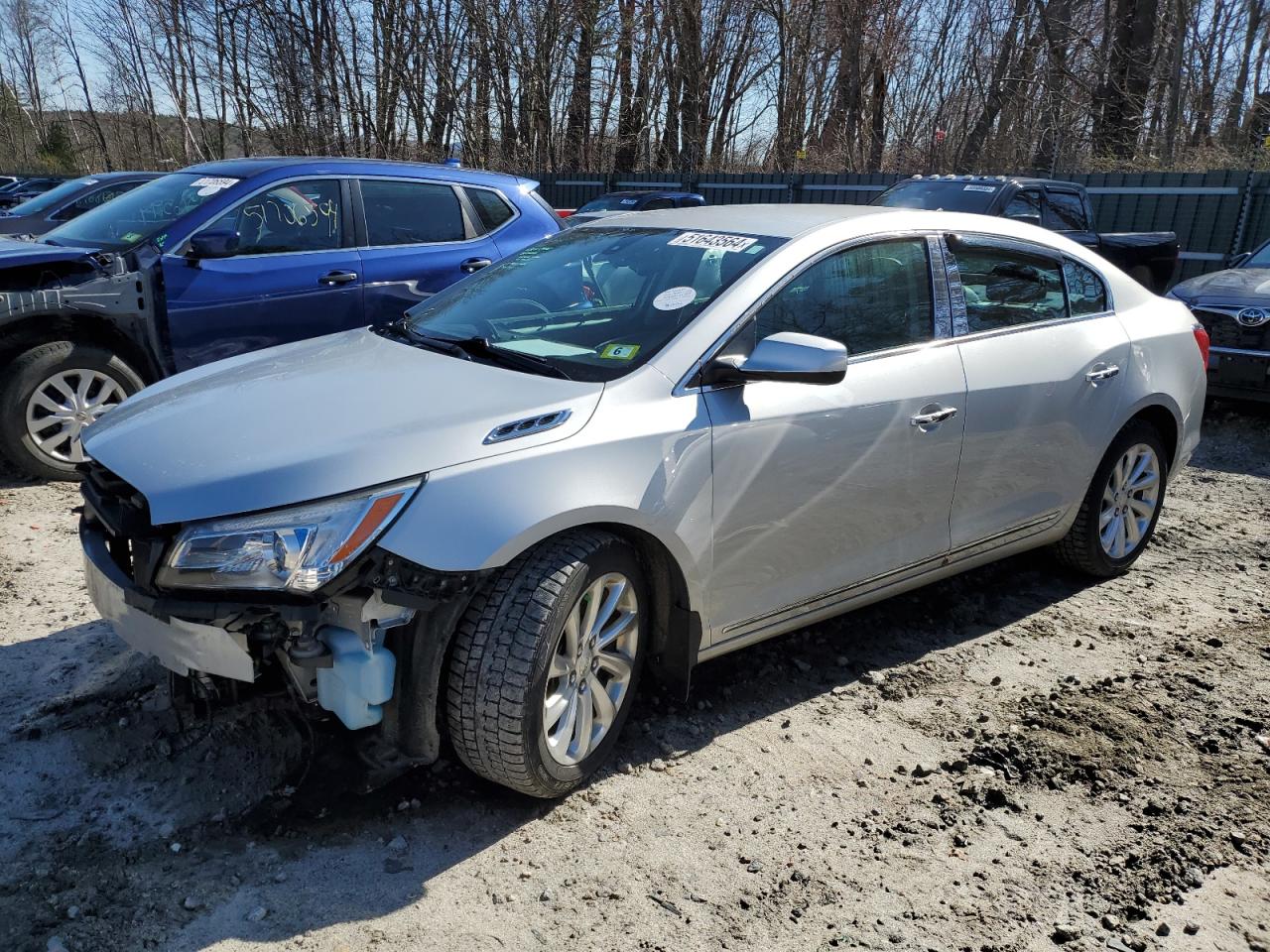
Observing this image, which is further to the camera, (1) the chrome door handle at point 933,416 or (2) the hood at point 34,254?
(2) the hood at point 34,254

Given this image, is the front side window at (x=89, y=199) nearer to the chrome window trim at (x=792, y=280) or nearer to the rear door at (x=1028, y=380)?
the chrome window trim at (x=792, y=280)

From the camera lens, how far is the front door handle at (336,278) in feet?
20.5

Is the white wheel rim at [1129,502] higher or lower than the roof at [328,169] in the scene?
lower

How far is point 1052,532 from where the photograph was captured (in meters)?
4.46

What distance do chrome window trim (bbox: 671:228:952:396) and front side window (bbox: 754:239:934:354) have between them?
0.01 meters

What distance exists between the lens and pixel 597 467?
282cm

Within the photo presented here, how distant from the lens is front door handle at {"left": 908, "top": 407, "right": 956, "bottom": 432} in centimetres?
361

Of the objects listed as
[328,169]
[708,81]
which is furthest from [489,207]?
[708,81]

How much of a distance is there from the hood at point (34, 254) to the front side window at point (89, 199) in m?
5.77

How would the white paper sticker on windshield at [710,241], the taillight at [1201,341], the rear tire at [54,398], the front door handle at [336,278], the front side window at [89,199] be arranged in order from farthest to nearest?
the front side window at [89,199] → the front door handle at [336,278] → the rear tire at [54,398] → the taillight at [1201,341] → the white paper sticker on windshield at [710,241]

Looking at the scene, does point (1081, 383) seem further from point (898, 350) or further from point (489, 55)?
point (489, 55)

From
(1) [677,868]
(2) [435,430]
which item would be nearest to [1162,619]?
(1) [677,868]

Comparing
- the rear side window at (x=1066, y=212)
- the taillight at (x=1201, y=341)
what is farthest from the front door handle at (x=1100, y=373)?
the rear side window at (x=1066, y=212)

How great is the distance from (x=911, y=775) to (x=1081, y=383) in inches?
76.7
